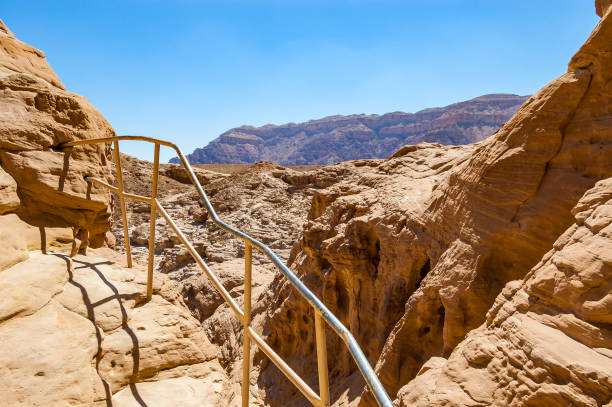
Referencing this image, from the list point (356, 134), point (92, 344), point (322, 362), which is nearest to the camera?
point (322, 362)

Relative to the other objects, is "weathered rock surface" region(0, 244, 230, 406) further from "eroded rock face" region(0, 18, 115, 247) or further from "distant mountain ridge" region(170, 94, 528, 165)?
"distant mountain ridge" region(170, 94, 528, 165)

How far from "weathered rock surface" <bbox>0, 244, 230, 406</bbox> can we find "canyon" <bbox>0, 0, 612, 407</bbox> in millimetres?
10

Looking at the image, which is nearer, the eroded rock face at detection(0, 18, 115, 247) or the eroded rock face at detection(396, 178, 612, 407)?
the eroded rock face at detection(396, 178, 612, 407)

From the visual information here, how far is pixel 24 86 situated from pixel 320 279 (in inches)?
268

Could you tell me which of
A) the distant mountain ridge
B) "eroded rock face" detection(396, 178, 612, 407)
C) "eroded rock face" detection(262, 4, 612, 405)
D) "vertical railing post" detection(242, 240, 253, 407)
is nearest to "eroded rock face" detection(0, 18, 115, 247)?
"vertical railing post" detection(242, 240, 253, 407)

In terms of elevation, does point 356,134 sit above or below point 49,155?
above

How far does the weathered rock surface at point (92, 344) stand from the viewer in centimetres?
225

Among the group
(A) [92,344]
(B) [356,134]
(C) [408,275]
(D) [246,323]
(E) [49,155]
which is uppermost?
(B) [356,134]

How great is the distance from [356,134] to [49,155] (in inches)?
6139

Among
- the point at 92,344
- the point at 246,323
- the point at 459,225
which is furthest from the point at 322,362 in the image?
the point at 459,225

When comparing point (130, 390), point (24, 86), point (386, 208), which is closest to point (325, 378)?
point (130, 390)

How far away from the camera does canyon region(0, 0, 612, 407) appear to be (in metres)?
2.61

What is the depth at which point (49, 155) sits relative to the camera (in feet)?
12.3

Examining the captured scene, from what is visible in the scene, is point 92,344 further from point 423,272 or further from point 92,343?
point 423,272
